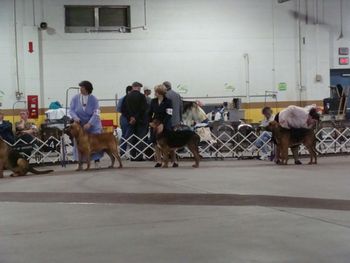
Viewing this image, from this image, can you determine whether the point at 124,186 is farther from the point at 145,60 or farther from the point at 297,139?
the point at 145,60

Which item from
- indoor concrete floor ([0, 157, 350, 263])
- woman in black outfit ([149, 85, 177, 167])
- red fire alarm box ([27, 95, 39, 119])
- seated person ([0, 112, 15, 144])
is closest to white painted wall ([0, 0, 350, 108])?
red fire alarm box ([27, 95, 39, 119])

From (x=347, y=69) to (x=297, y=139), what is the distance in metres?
8.86

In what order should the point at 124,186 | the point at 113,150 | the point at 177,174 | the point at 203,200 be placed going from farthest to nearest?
the point at 113,150 < the point at 177,174 < the point at 124,186 < the point at 203,200

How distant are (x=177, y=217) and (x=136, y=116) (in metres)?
5.77

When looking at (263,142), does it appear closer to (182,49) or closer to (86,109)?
(86,109)

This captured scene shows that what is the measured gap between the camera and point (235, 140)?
39.8 feet

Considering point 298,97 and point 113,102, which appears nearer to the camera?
point 113,102

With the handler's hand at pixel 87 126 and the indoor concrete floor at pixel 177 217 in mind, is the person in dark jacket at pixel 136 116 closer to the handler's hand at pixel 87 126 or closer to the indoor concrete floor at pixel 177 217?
the handler's hand at pixel 87 126

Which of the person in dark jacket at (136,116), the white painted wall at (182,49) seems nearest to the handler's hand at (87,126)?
the person in dark jacket at (136,116)

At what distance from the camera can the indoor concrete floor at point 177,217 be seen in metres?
4.12

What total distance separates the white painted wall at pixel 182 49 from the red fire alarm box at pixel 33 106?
23cm

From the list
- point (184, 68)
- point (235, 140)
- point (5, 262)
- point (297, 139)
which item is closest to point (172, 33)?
point (184, 68)

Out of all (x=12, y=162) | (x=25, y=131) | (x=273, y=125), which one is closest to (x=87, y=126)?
(x=12, y=162)

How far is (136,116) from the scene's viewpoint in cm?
1100
